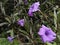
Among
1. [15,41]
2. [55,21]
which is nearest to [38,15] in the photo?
[55,21]

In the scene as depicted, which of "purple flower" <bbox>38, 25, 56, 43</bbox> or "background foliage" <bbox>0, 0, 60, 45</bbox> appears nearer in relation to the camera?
"purple flower" <bbox>38, 25, 56, 43</bbox>

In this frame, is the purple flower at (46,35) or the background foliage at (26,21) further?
the background foliage at (26,21)

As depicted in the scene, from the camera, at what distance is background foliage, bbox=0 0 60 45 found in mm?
2406

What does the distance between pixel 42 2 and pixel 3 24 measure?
54cm

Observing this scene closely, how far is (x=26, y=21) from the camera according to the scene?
8.15 ft

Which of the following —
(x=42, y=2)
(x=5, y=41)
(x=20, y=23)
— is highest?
(x=42, y=2)

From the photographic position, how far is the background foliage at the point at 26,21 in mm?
2406

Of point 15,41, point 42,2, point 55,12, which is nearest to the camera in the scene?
point 15,41

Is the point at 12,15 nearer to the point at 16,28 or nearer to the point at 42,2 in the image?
the point at 16,28

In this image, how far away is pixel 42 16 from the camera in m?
2.57

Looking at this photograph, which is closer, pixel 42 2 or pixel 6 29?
pixel 6 29

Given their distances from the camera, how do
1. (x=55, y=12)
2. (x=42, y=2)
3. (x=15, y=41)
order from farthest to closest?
(x=42, y=2) → (x=55, y=12) → (x=15, y=41)

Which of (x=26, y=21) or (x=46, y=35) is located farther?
(x=26, y=21)

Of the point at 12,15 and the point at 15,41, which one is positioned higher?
the point at 12,15
